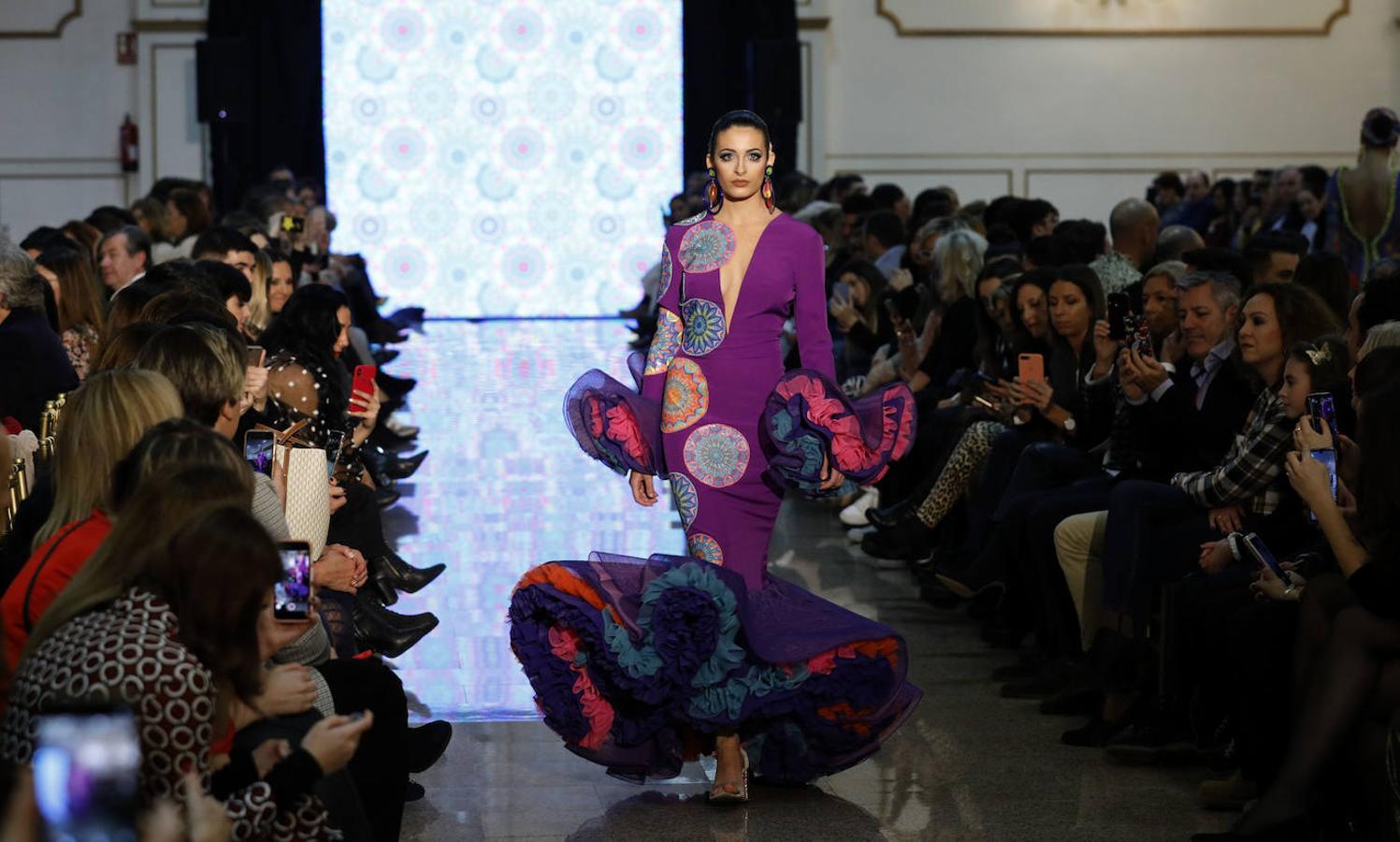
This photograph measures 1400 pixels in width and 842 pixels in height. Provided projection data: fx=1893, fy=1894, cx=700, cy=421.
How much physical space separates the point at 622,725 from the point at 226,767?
61.3 inches

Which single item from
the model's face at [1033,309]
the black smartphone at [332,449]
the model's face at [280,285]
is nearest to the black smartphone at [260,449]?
the black smartphone at [332,449]

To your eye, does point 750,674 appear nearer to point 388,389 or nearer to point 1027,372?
point 1027,372

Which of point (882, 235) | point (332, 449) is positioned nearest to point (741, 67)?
point (882, 235)

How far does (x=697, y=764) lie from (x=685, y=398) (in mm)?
841

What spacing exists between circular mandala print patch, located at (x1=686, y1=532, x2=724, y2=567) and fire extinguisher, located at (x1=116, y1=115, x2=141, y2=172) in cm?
1145

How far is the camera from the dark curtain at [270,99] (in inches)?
557

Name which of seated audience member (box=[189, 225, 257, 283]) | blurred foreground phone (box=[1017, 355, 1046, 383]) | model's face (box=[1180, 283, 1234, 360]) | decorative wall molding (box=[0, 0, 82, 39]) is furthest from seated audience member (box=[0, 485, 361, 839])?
decorative wall molding (box=[0, 0, 82, 39])

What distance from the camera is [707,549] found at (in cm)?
Result: 398

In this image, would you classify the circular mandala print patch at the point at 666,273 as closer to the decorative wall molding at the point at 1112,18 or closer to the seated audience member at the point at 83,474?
the seated audience member at the point at 83,474

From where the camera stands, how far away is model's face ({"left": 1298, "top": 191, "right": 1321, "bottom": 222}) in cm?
962

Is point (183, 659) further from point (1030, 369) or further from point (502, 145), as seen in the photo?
point (502, 145)

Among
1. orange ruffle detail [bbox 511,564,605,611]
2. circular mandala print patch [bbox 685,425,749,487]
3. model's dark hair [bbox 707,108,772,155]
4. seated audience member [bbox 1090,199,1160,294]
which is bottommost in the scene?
orange ruffle detail [bbox 511,564,605,611]

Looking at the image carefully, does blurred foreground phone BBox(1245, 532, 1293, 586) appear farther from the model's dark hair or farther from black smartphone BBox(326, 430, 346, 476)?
black smartphone BBox(326, 430, 346, 476)

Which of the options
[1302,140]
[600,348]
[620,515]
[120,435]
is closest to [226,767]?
[120,435]
